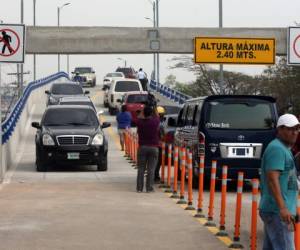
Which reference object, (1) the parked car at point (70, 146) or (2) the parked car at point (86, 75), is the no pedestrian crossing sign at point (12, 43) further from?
(2) the parked car at point (86, 75)

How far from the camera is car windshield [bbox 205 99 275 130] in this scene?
17.7 m

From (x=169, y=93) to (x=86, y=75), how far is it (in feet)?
95.7

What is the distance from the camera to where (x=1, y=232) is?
12.0m

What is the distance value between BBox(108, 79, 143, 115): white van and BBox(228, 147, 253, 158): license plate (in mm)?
30532

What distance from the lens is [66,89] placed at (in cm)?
4700

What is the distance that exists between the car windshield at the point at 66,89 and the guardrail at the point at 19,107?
158 cm

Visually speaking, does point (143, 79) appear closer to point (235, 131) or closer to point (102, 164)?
point (102, 164)

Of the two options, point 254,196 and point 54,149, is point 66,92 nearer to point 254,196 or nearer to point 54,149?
point 54,149

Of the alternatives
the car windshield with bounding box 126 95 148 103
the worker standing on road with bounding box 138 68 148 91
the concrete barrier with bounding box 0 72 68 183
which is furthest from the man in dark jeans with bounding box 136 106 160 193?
the worker standing on road with bounding box 138 68 148 91

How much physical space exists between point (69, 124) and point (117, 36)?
20649 mm

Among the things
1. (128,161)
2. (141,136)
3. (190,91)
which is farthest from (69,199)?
(190,91)

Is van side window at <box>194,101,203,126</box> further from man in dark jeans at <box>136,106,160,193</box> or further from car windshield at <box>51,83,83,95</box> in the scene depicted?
car windshield at <box>51,83,83,95</box>

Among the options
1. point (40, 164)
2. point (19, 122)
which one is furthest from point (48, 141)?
point (19, 122)

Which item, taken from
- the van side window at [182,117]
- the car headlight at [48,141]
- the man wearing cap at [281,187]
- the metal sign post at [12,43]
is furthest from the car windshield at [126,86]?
the man wearing cap at [281,187]
